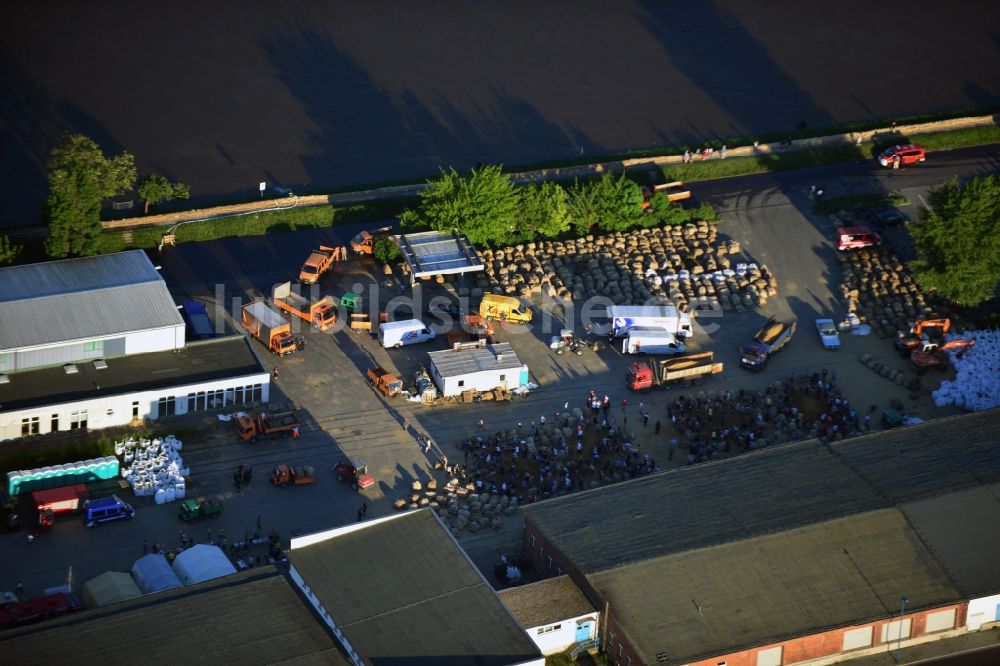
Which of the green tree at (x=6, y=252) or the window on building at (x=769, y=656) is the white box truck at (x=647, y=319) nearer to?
the window on building at (x=769, y=656)

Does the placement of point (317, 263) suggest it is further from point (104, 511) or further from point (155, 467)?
point (104, 511)

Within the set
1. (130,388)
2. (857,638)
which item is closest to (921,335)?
(857,638)

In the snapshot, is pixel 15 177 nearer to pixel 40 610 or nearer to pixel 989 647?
pixel 40 610

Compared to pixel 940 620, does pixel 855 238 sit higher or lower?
higher

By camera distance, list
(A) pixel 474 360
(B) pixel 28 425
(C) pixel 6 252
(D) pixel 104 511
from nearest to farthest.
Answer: (D) pixel 104 511 → (B) pixel 28 425 → (A) pixel 474 360 → (C) pixel 6 252

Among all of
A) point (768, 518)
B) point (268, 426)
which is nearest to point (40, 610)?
point (268, 426)

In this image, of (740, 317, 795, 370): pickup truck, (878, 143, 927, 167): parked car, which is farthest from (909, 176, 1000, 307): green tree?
(878, 143, 927, 167): parked car
